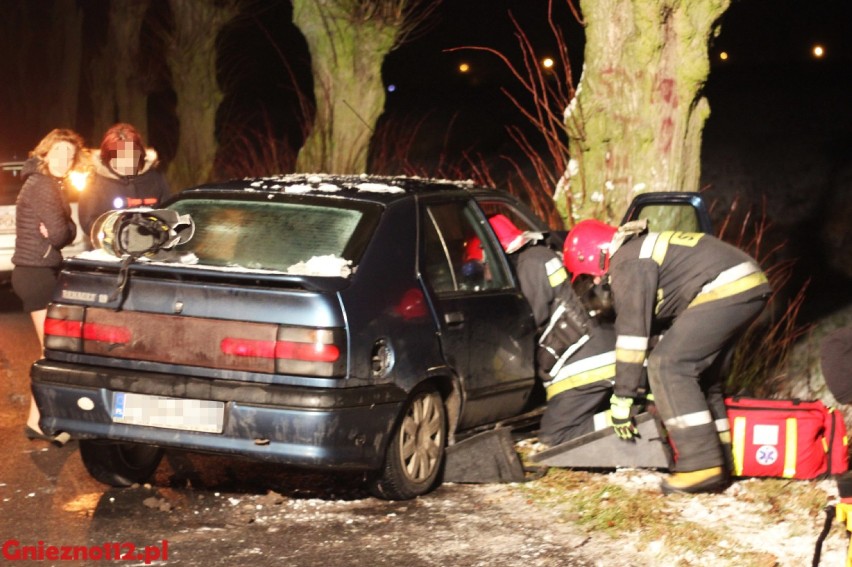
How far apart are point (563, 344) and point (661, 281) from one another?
81 cm

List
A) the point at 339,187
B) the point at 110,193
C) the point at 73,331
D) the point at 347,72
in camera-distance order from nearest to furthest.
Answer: the point at 73,331, the point at 339,187, the point at 110,193, the point at 347,72

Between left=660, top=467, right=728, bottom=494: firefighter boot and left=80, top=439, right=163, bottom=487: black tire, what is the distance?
2.53 metres

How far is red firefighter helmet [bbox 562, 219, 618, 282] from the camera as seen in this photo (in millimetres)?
6773

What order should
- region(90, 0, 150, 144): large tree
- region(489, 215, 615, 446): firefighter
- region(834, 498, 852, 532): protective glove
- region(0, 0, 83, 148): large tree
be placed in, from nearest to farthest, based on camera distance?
region(834, 498, 852, 532): protective glove → region(489, 215, 615, 446): firefighter → region(90, 0, 150, 144): large tree → region(0, 0, 83, 148): large tree

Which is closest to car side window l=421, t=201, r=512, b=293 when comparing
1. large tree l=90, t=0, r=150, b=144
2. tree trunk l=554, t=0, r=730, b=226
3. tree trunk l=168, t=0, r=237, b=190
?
tree trunk l=554, t=0, r=730, b=226

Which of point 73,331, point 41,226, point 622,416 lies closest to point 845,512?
point 622,416

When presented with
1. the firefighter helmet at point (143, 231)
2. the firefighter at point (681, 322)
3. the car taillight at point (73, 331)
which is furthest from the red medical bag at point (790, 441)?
the car taillight at point (73, 331)

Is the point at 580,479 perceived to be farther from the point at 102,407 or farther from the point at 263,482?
the point at 102,407

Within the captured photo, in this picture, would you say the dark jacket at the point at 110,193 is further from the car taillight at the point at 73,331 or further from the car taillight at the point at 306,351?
the car taillight at the point at 306,351

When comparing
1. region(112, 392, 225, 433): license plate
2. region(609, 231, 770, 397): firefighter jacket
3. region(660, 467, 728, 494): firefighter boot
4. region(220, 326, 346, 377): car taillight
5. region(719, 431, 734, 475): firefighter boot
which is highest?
region(609, 231, 770, 397): firefighter jacket

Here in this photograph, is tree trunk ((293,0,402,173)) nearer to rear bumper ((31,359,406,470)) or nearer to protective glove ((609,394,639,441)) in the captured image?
protective glove ((609,394,639,441))

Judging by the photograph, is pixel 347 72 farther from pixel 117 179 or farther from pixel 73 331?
pixel 73 331

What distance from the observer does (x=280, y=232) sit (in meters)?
6.13

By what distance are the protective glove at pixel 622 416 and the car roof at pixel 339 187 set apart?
140 cm
